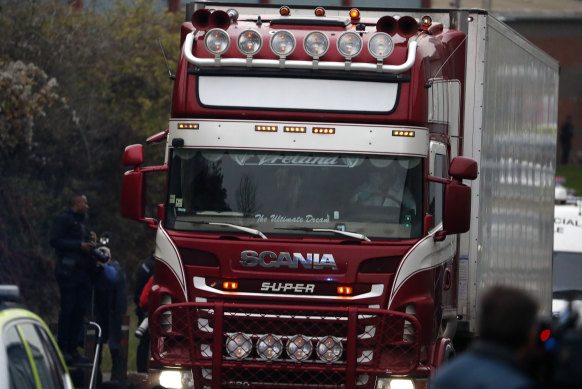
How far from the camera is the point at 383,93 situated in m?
11.0

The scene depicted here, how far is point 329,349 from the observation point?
1057cm

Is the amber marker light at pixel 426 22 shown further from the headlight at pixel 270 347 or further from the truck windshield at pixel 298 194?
the headlight at pixel 270 347

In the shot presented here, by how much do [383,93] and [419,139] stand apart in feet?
1.53

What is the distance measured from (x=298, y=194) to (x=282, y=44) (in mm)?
1202

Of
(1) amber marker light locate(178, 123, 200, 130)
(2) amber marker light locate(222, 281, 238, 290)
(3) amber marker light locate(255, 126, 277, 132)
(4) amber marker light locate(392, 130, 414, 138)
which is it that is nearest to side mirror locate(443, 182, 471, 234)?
(4) amber marker light locate(392, 130, 414, 138)

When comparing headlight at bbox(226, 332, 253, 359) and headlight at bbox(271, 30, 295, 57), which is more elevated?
headlight at bbox(271, 30, 295, 57)

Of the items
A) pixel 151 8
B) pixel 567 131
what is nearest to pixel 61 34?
pixel 151 8

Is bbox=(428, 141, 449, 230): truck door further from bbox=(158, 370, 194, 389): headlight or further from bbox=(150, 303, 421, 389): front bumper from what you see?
bbox=(158, 370, 194, 389): headlight

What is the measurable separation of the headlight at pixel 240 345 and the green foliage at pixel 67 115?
1116 centimetres

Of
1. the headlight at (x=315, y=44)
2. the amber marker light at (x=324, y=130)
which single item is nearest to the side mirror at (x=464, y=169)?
the amber marker light at (x=324, y=130)

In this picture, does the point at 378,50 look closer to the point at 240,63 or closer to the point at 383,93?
the point at 383,93

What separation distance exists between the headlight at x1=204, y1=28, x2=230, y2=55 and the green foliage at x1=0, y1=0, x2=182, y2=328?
10279 mm

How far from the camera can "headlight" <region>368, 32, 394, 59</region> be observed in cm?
1092

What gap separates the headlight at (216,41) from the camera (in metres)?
11.1
